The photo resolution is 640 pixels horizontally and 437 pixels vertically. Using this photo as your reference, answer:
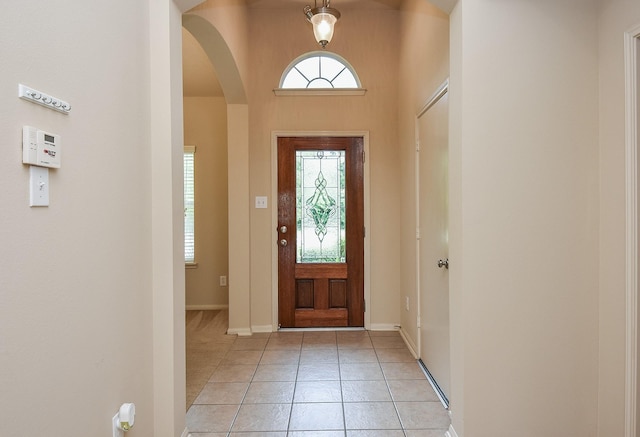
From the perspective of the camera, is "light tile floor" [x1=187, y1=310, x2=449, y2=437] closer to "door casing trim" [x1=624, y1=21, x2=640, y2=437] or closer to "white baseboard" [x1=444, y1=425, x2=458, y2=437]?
"white baseboard" [x1=444, y1=425, x2=458, y2=437]

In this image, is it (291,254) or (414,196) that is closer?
(414,196)

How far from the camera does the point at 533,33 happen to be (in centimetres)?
178

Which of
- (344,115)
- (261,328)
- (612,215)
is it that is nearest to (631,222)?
(612,215)

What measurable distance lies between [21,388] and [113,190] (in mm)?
720

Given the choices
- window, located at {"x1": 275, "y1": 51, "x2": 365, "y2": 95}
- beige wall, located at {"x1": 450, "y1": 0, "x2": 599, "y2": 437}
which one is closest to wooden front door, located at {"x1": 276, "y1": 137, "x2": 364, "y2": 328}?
window, located at {"x1": 275, "y1": 51, "x2": 365, "y2": 95}

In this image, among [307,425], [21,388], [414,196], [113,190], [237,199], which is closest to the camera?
[21,388]

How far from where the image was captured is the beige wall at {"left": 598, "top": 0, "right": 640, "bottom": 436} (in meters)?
1.67

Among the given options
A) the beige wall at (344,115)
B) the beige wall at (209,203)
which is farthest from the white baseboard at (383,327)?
the beige wall at (209,203)

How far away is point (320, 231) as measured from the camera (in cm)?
392

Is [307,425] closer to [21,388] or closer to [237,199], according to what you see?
[21,388]

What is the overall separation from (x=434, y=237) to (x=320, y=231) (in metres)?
1.51

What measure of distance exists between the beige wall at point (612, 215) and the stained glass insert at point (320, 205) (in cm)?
242

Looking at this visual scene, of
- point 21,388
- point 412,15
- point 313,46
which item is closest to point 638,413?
point 21,388

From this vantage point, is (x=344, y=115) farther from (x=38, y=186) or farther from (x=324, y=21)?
(x=38, y=186)
